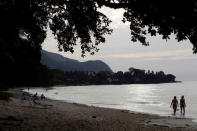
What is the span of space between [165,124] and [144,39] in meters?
6.33

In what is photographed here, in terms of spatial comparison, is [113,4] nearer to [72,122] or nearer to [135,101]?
[72,122]

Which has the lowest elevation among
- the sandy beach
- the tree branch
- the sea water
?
the sea water

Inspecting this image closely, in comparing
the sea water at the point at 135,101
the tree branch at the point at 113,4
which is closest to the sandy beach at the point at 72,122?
the tree branch at the point at 113,4

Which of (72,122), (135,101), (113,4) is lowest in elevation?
(135,101)

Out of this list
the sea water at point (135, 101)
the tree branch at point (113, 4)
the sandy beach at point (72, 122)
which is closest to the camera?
the tree branch at point (113, 4)

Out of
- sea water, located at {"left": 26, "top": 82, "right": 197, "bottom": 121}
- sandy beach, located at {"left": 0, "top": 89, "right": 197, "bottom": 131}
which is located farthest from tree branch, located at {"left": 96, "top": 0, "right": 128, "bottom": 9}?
sea water, located at {"left": 26, "top": 82, "right": 197, "bottom": 121}

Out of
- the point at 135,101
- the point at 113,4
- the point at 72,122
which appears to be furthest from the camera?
the point at 135,101

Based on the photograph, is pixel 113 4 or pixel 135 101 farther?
pixel 135 101

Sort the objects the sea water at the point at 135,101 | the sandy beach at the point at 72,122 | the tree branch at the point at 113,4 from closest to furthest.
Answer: the tree branch at the point at 113,4 → the sandy beach at the point at 72,122 → the sea water at the point at 135,101

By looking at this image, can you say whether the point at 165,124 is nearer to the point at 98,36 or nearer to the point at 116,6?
the point at 98,36

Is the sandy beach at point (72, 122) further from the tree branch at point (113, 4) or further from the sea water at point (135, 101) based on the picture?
the sea water at point (135, 101)

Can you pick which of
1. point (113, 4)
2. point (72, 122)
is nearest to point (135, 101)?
point (72, 122)

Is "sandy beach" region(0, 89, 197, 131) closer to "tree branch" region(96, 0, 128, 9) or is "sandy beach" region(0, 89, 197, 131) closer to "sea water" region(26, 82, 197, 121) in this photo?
"tree branch" region(96, 0, 128, 9)

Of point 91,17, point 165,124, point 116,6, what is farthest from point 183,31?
point 165,124
